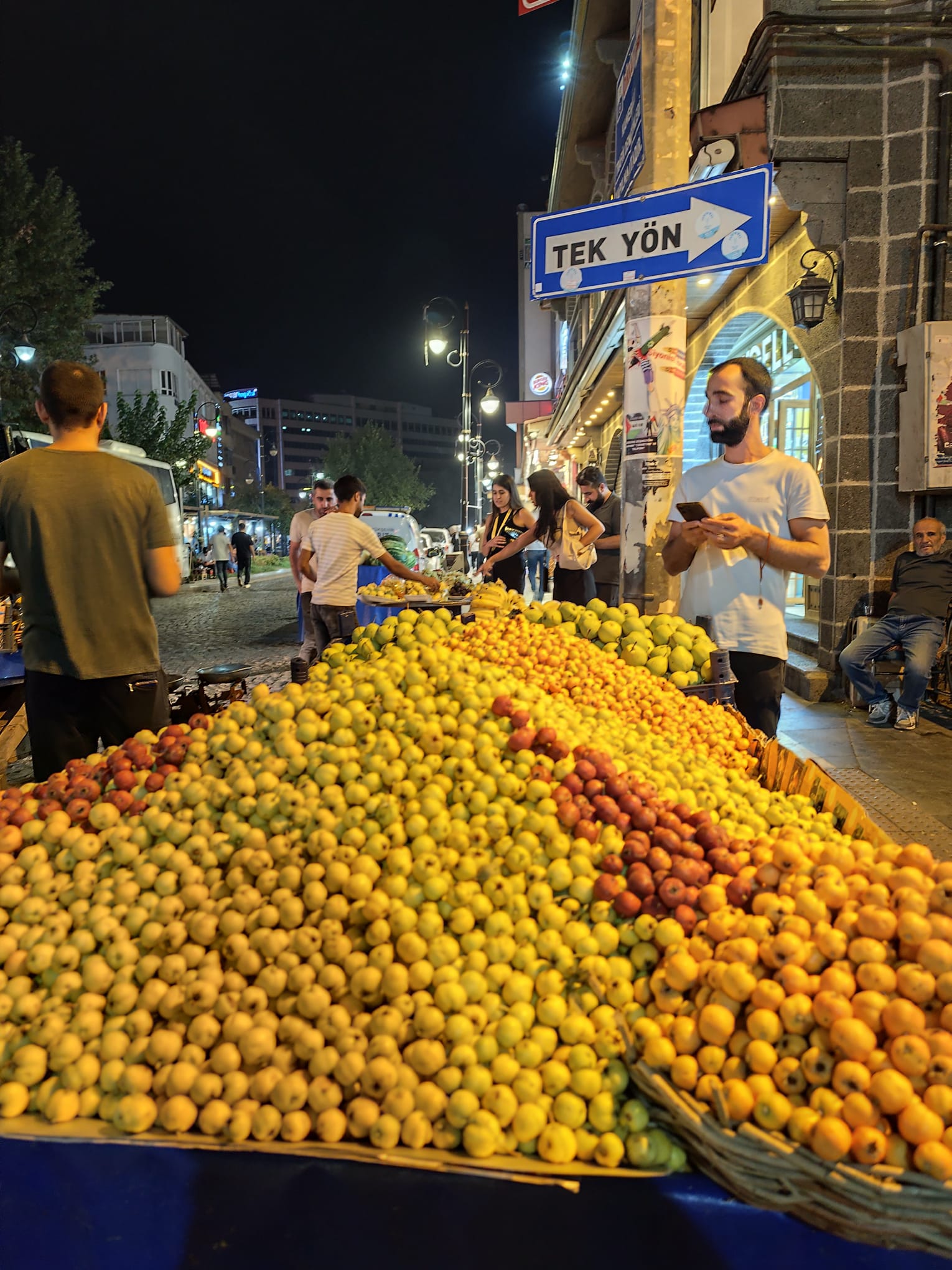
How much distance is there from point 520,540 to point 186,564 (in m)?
28.1

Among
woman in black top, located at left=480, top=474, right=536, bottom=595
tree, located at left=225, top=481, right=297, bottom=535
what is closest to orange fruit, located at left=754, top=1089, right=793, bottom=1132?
woman in black top, located at left=480, top=474, right=536, bottom=595

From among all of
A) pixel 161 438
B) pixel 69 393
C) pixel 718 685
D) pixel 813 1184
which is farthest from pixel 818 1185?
pixel 161 438

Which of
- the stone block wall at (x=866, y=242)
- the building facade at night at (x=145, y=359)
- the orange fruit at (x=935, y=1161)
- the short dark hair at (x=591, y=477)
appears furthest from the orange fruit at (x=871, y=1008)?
the building facade at night at (x=145, y=359)

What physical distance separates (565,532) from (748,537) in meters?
3.83

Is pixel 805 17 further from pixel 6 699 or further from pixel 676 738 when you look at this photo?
pixel 6 699

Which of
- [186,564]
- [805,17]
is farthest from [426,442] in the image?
[805,17]

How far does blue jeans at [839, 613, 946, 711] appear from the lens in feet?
21.4

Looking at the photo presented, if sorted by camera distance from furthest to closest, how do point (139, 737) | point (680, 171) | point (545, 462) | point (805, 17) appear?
point (545, 462) → point (805, 17) → point (680, 171) → point (139, 737)

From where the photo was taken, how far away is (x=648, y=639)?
3637mm

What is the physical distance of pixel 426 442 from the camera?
188 m

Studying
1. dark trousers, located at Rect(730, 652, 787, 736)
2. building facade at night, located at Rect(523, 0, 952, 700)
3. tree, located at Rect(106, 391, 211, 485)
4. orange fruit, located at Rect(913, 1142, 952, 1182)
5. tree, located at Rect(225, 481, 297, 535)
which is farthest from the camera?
tree, located at Rect(225, 481, 297, 535)

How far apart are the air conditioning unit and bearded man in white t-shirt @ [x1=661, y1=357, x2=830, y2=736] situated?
407cm

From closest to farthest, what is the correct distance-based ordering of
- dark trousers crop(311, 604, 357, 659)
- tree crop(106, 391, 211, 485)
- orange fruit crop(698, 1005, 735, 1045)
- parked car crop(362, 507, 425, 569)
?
orange fruit crop(698, 1005, 735, 1045)
dark trousers crop(311, 604, 357, 659)
parked car crop(362, 507, 425, 569)
tree crop(106, 391, 211, 485)

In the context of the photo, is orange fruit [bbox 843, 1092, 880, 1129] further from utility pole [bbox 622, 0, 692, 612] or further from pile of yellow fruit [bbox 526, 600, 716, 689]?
utility pole [bbox 622, 0, 692, 612]
